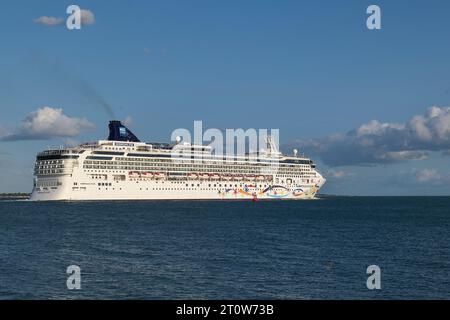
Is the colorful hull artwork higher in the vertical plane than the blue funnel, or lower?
lower

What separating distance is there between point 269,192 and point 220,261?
9975 centimetres

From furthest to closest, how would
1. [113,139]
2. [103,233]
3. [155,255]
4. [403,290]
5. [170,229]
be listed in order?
[113,139] → [170,229] → [103,233] → [155,255] → [403,290]

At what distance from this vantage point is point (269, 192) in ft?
438

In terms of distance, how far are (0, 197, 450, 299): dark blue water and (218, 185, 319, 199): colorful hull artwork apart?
6989cm

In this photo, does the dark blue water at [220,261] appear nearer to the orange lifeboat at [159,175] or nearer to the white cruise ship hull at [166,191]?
the white cruise ship hull at [166,191]

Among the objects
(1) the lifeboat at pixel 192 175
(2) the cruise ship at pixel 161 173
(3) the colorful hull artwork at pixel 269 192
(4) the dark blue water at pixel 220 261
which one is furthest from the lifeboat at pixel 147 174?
(4) the dark blue water at pixel 220 261

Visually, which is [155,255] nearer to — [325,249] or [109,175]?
[325,249]

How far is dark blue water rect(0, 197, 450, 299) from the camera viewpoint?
26.2 m

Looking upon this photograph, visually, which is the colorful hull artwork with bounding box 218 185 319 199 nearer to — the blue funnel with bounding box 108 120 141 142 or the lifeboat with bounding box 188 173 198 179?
the lifeboat with bounding box 188 173 198 179

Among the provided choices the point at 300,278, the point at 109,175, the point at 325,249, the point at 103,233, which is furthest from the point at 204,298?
the point at 109,175

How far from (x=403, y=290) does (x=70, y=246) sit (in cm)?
2410

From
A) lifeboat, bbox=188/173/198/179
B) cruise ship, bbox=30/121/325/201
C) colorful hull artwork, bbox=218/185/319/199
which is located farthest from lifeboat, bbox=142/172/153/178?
colorful hull artwork, bbox=218/185/319/199

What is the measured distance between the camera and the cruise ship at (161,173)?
10656 cm

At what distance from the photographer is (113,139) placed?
117500mm
